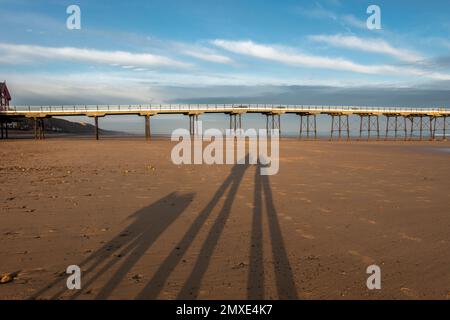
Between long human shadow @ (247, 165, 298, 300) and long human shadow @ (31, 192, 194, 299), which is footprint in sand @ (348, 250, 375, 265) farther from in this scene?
long human shadow @ (31, 192, 194, 299)

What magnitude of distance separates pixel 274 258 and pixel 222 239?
3.70ft

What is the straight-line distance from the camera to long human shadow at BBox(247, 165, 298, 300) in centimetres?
401

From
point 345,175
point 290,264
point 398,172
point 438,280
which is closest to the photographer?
point 438,280

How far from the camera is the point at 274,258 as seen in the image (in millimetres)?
5016

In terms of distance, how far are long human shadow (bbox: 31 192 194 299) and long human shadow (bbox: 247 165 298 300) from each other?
1.56 m

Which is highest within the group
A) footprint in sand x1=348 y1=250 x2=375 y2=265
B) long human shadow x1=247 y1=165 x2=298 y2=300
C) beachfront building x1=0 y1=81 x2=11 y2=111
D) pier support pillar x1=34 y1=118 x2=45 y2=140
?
beachfront building x1=0 y1=81 x2=11 y2=111

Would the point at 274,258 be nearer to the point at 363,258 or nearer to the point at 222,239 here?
the point at 222,239

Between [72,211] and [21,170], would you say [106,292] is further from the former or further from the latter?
[21,170]

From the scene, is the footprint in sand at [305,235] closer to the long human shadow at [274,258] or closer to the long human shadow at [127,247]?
the long human shadow at [274,258]

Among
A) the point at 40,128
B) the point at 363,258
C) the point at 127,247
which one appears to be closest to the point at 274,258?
the point at 363,258

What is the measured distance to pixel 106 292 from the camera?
390 cm

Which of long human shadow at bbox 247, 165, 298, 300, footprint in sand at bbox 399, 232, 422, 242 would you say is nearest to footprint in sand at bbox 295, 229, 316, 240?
long human shadow at bbox 247, 165, 298, 300
